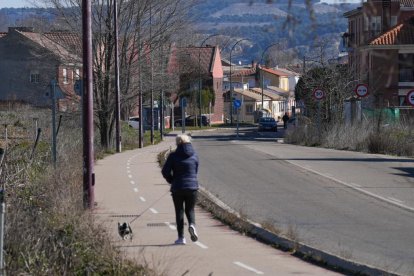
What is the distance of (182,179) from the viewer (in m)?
13.6

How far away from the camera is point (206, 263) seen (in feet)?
39.8

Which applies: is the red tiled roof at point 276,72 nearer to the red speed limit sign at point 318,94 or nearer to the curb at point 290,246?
the red speed limit sign at point 318,94

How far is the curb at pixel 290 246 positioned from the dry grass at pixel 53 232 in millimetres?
2852

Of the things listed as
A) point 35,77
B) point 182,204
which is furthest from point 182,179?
point 35,77

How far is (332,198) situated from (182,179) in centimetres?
892

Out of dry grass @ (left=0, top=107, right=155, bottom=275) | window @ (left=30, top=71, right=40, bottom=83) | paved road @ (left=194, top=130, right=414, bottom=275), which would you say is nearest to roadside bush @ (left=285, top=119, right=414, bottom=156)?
paved road @ (left=194, top=130, right=414, bottom=275)

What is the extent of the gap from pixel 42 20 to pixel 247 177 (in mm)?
18289

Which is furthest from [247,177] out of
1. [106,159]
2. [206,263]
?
[206,263]

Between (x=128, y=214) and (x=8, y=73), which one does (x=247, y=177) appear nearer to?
(x=128, y=214)

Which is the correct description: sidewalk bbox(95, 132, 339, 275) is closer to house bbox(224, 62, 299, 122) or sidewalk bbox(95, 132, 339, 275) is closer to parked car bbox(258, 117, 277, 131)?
parked car bbox(258, 117, 277, 131)

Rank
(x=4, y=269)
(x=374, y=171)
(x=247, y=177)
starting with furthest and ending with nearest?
(x=374, y=171), (x=247, y=177), (x=4, y=269)

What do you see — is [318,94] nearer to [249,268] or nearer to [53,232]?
[249,268]

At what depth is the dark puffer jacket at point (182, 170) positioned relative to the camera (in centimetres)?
1357

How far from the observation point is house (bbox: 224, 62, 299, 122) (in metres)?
105
